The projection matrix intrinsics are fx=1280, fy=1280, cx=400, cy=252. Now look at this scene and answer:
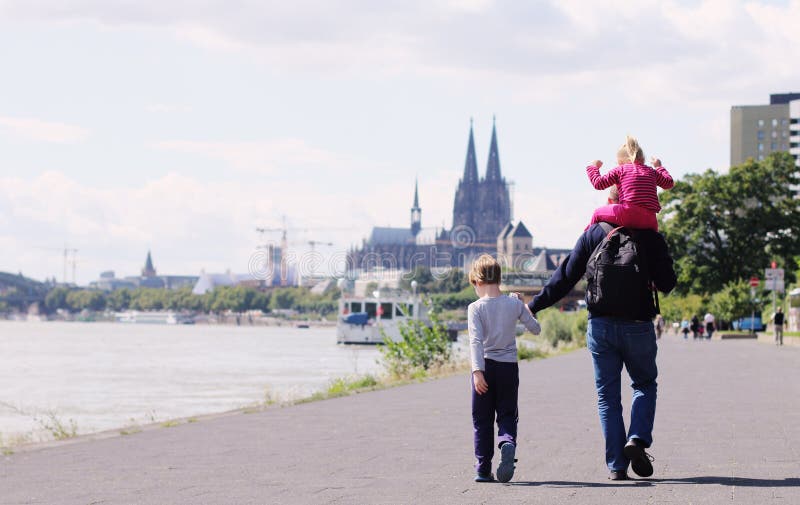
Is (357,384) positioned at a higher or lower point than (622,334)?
lower

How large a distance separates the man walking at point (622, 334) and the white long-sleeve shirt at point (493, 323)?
0.51 ft

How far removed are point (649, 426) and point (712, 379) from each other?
41.2ft

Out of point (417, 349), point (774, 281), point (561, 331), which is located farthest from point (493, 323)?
point (561, 331)

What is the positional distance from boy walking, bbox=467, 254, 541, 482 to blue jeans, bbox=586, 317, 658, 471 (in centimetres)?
38

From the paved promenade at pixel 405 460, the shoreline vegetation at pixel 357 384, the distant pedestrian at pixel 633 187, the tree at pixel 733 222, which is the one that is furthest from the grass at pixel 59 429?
the tree at pixel 733 222

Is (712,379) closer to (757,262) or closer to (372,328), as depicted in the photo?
(757,262)

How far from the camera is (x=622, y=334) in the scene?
22.6ft

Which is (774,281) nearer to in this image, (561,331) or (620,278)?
(561,331)

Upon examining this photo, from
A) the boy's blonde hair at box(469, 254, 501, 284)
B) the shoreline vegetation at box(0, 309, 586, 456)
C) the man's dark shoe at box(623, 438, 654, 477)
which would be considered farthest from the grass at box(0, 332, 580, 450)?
the man's dark shoe at box(623, 438, 654, 477)

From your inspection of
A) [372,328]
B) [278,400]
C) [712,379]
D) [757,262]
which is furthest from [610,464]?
[372,328]

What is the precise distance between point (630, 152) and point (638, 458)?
1655 millimetres

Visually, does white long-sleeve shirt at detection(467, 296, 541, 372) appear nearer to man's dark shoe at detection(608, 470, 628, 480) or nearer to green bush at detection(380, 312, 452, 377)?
man's dark shoe at detection(608, 470, 628, 480)

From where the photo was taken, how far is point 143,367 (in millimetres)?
46094

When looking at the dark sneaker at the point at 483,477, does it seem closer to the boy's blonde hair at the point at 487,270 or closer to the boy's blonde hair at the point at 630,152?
the boy's blonde hair at the point at 487,270
